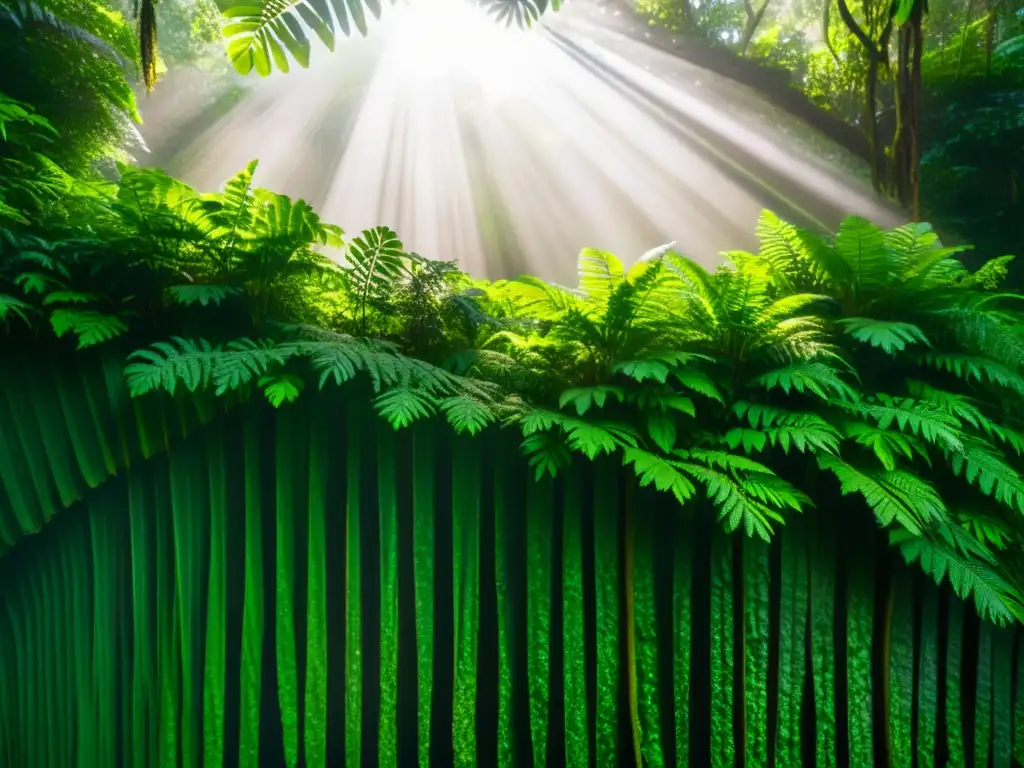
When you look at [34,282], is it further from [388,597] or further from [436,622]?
[436,622]

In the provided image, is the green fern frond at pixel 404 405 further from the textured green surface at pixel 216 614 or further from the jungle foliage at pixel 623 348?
the textured green surface at pixel 216 614

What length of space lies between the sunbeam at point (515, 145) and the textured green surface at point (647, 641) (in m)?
4.07

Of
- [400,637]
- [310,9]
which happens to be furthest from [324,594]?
[310,9]

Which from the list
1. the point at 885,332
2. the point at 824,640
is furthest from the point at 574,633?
the point at 885,332

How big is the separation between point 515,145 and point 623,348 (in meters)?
5.28

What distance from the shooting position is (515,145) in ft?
20.3

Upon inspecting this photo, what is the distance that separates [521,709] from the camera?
156cm

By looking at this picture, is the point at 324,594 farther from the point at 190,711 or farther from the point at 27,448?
the point at 27,448

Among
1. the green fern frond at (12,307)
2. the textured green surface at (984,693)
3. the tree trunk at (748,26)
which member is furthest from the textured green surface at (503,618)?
the tree trunk at (748,26)

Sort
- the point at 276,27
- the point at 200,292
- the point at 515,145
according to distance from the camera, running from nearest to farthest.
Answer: the point at 200,292 < the point at 276,27 < the point at 515,145

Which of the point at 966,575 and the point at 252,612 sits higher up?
the point at 966,575

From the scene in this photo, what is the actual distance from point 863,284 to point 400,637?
194 cm

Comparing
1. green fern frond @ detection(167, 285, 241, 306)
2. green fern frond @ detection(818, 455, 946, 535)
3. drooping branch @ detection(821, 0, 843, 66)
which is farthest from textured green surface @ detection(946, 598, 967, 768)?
drooping branch @ detection(821, 0, 843, 66)

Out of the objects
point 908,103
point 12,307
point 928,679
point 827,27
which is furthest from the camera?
point 827,27
